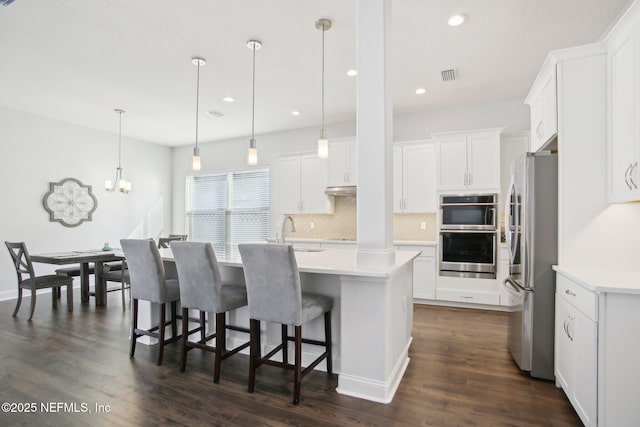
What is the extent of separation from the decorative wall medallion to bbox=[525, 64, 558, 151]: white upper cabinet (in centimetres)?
688

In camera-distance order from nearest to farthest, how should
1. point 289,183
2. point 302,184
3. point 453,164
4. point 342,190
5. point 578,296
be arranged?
point 578,296, point 453,164, point 342,190, point 302,184, point 289,183

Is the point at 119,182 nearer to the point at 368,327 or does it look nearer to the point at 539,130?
the point at 368,327

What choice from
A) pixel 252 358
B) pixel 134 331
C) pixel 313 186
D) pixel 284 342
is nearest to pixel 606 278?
pixel 284 342

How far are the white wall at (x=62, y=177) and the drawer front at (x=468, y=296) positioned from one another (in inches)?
222

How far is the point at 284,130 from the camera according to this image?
6.52 meters

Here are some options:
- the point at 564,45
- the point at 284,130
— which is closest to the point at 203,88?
the point at 284,130

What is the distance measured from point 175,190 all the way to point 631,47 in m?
7.82

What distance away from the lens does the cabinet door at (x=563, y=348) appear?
2205 millimetres

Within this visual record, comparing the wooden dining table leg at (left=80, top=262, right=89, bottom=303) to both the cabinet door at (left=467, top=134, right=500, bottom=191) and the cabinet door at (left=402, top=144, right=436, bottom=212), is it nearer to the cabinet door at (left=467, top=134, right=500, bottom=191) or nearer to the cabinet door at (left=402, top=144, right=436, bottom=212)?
the cabinet door at (left=402, top=144, right=436, bottom=212)

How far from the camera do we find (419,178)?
4980 millimetres

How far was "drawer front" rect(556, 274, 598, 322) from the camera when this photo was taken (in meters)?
1.88

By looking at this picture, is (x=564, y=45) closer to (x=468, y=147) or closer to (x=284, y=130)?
(x=468, y=147)

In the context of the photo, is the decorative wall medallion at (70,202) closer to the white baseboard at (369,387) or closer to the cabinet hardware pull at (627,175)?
the white baseboard at (369,387)

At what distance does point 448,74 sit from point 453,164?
128 cm
